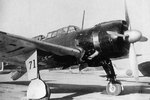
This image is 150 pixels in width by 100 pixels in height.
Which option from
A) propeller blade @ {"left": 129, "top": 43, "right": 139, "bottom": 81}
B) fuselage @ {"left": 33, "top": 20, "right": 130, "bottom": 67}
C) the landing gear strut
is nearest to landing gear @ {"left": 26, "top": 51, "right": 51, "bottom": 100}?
fuselage @ {"left": 33, "top": 20, "right": 130, "bottom": 67}

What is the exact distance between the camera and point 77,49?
7.64m

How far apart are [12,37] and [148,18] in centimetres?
469

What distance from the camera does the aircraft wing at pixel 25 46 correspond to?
668 centimetres

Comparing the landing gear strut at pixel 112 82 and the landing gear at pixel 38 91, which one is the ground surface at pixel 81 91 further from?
the landing gear at pixel 38 91

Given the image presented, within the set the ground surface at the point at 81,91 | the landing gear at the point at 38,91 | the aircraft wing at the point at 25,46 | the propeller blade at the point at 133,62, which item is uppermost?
the aircraft wing at the point at 25,46

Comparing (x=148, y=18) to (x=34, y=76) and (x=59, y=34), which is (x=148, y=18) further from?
(x=34, y=76)

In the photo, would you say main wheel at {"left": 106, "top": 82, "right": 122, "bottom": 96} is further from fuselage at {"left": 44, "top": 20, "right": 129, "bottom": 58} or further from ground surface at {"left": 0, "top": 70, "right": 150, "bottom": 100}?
fuselage at {"left": 44, "top": 20, "right": 129, "bottom": 58}

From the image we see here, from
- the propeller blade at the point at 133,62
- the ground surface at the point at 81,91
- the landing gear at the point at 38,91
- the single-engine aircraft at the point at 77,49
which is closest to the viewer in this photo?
the landing gear at the point at 38,91

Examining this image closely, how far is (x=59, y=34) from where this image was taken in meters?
8.88

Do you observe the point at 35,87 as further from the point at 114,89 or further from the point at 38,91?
the point at 114,89

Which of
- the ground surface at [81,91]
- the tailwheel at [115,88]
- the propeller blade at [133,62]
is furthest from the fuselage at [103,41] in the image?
the ground surface at [81,91]

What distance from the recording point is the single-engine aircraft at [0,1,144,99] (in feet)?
22.7

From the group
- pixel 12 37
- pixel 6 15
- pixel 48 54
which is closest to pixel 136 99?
pixel 48 54

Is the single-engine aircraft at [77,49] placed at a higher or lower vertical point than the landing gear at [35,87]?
higher
